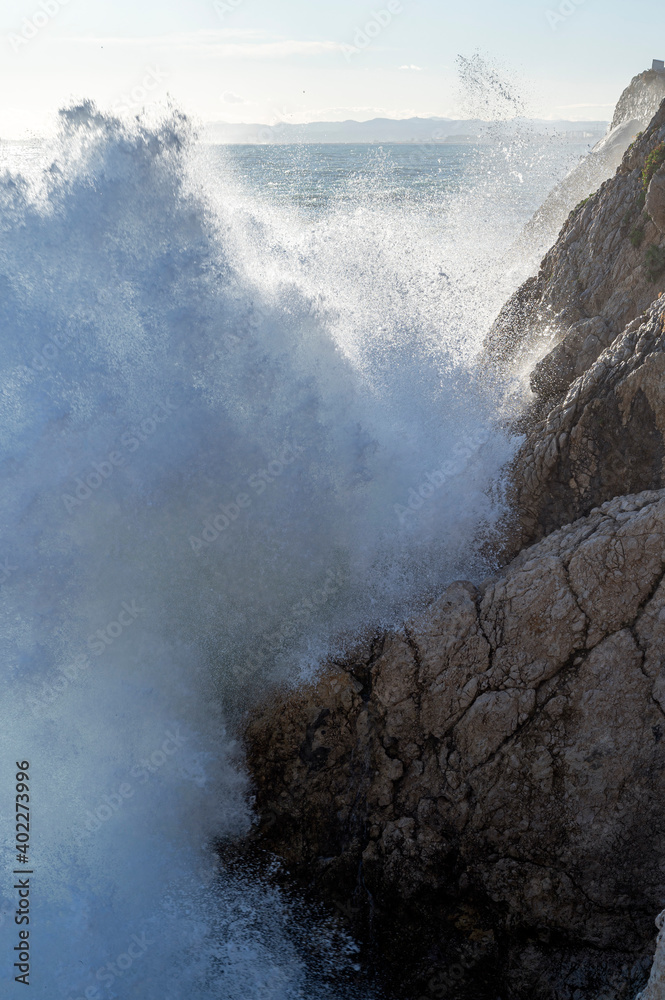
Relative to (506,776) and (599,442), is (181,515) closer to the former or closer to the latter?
(506,776)

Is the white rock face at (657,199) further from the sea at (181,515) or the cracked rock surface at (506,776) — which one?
the cracked rock surface at (506,776)

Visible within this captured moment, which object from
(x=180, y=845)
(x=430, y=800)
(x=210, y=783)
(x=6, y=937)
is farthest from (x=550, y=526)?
(x=6, y=937)

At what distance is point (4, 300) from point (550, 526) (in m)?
7.19

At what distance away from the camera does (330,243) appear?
1062 cm

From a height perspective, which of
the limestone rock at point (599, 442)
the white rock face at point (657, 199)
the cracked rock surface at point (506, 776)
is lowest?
the cracked rock surface at point (506, 776)

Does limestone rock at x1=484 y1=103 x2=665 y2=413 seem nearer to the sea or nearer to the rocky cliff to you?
the rocky cliff

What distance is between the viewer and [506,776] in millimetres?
Answer: 6066

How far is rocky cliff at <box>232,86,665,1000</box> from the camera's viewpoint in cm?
557

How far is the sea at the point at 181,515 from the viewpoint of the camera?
6.41m

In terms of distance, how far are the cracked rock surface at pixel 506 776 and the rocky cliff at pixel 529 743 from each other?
0.02m

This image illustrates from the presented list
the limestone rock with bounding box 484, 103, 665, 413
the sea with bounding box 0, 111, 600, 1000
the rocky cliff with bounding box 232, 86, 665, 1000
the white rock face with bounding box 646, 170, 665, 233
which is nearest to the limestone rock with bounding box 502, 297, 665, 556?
the rocky cliff with bounding box 232, 86, 665, 1000

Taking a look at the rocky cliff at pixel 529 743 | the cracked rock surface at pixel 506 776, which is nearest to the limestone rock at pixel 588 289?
the rocky cliff at pixel 529 743

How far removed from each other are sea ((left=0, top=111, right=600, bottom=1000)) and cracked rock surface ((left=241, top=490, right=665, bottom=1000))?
1.73 ft

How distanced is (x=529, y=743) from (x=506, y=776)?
1.26 ft
